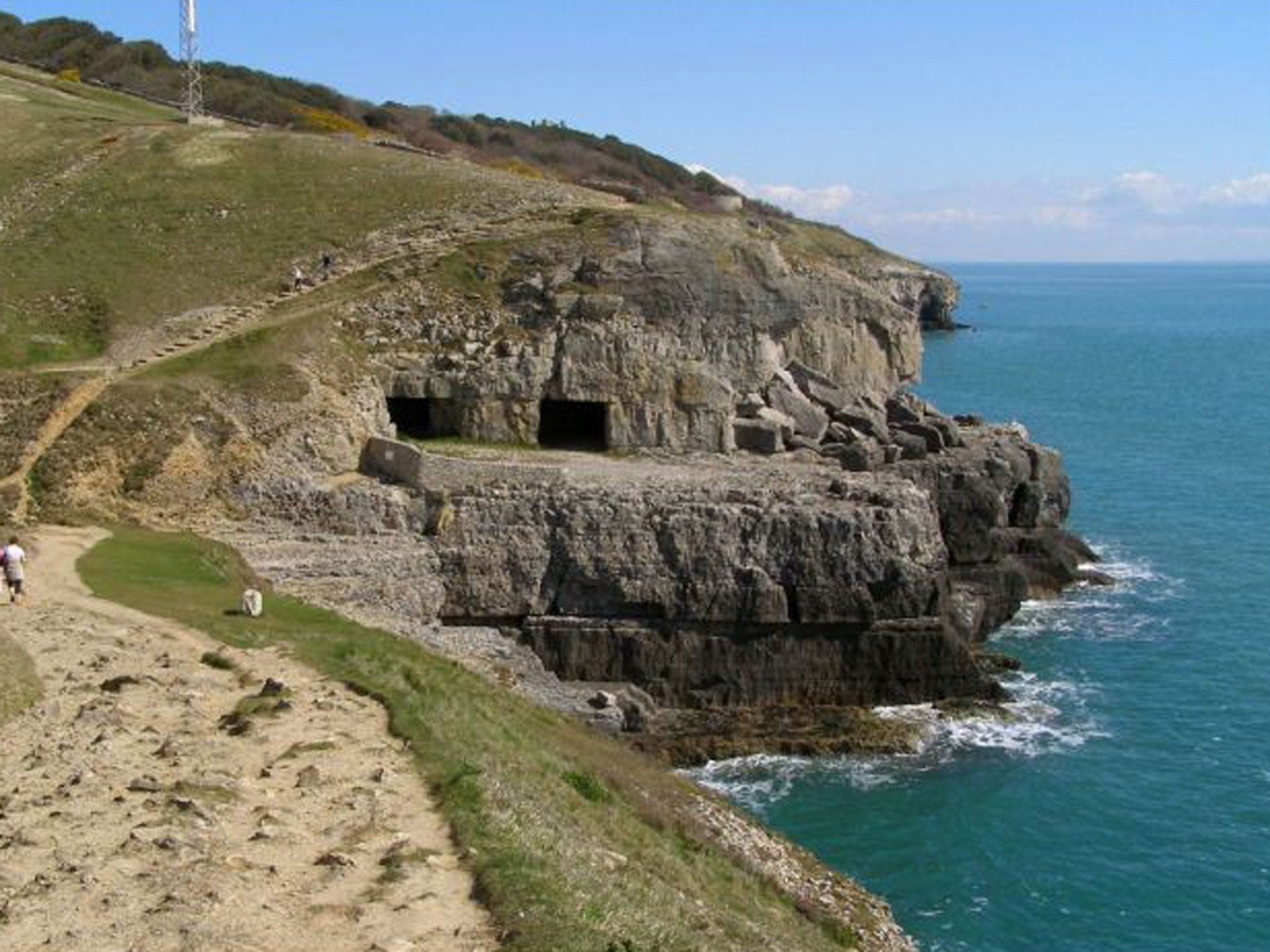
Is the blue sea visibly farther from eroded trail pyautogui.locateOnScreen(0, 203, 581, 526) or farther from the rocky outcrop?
the rocky outcrop

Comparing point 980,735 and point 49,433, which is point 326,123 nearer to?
point 49,433

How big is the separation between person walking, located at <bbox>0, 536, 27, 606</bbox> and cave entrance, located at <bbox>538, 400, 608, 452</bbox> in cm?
2235

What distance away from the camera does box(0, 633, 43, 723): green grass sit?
71.0 feet

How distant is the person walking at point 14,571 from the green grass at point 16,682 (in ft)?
13.0

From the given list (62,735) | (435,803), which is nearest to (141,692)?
(62,735)

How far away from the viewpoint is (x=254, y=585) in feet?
114

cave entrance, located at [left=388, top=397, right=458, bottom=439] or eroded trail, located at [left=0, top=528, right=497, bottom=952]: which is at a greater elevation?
cave entrance, located at [left=388, top=397, right=458, bottom=439]

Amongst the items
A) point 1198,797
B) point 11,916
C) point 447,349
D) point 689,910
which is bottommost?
point 1198,797

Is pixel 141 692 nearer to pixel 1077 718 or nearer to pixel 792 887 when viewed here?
pixel 792 887

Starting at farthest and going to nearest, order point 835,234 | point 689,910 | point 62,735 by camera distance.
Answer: point 835,234 < point 62,735 < point 689,910

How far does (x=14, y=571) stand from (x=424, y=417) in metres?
22.8

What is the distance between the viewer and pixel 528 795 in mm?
20609

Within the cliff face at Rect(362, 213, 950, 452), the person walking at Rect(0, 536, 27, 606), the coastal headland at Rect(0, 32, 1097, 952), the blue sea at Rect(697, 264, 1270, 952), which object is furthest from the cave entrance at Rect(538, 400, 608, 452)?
the person walking at Rect(0, 536, 27, 606)

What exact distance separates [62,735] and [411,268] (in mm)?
33055
